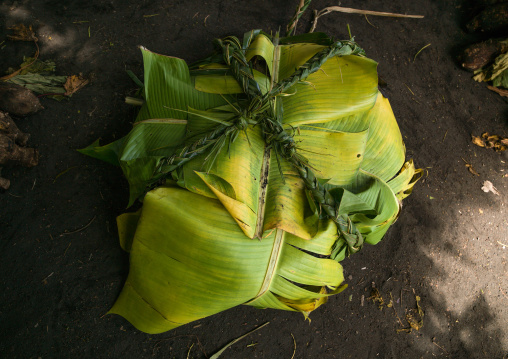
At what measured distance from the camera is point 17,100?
69.0 inches

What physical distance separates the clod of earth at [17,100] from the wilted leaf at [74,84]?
174mm

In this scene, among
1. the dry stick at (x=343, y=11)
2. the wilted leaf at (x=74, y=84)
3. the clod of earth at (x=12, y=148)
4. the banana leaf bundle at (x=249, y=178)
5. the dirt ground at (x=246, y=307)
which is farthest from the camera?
the dry stick at (x=343, y=11)

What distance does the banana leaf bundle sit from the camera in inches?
55.0

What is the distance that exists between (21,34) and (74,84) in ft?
1.39

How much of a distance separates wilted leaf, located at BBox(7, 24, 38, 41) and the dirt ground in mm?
52

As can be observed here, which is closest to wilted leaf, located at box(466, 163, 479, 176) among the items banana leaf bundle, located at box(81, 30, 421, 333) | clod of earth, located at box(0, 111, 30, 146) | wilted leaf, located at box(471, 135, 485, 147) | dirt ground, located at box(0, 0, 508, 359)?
dirt ground, located at box(0, 0, 508, 359)

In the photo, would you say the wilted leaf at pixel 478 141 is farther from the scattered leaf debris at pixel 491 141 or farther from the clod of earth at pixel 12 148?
the clod of earth at pixel 12 148

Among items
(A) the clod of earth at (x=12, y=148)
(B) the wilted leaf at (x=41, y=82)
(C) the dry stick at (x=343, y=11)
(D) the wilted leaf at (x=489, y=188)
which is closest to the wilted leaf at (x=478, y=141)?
(D) the wilted leaf at (x=489, y=188)

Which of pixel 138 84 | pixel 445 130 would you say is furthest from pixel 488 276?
pixel 138 84

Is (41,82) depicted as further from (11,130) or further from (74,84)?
(11,130)

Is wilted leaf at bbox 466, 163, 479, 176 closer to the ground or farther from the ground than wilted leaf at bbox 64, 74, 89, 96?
closer to the ground

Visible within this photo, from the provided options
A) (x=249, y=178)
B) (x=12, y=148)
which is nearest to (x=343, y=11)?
(x=249, y=178)

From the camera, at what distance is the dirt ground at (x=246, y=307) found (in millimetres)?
1800

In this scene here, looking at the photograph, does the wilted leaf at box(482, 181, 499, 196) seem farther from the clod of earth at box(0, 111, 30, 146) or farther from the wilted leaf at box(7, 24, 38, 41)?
the wilted leaf at box(7, 24, 38, 41)
